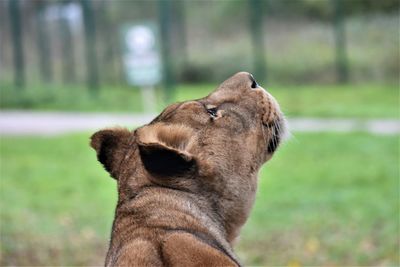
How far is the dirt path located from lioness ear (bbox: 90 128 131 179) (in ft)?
34.1

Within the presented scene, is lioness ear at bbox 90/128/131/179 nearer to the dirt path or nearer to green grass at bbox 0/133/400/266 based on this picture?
green grass at bbox 0/133/400/266

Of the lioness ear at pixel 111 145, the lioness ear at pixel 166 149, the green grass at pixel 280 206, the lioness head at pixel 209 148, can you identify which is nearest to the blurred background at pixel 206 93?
the green grass at pixel 280 206

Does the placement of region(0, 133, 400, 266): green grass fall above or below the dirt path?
above

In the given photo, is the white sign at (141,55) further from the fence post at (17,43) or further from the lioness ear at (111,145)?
the lioness ear at (111,145)

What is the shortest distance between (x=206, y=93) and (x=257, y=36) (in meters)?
1.96

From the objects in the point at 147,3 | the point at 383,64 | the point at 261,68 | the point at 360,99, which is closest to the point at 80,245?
the point at 360,99


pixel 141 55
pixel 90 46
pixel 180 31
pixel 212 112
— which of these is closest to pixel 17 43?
pixel 90 46

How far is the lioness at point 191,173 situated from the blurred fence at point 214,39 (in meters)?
16.5

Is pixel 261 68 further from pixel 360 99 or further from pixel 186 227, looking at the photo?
pixel 186 227

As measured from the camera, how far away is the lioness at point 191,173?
297cm

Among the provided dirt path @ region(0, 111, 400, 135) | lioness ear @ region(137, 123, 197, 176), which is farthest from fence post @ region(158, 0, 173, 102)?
lioness ear @ region(137, 123, 197, 176)

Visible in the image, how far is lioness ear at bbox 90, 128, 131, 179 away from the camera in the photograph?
3572 mm

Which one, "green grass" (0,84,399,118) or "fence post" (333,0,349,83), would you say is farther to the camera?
"fence post" (333,0,349,83)

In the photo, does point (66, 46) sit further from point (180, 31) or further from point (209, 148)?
point (209, 148)
